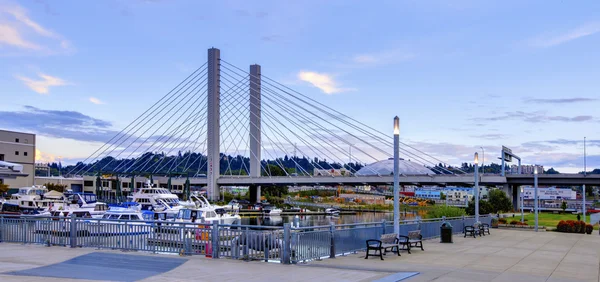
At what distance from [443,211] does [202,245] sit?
24.6 metres

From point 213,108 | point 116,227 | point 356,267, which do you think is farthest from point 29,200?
point 356,267

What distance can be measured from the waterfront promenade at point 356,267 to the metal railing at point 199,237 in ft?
1.53

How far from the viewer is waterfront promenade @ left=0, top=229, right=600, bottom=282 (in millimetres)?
13609

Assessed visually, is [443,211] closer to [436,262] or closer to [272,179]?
[436,262]

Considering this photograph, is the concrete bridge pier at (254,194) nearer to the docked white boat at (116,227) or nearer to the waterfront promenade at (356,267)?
the waterfront promenade at (356,267)

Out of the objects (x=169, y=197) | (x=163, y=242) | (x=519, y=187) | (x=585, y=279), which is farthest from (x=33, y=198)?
(x=519, y=187)

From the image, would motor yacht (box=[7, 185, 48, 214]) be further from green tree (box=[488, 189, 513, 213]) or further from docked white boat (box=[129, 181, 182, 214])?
green tree (box=[488, 189, 513, 213])

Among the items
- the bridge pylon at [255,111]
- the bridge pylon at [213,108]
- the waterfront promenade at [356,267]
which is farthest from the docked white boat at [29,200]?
the waterfront promenade at [356,267]

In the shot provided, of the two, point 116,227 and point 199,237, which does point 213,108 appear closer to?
point 116,227

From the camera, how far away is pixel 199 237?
1761cm

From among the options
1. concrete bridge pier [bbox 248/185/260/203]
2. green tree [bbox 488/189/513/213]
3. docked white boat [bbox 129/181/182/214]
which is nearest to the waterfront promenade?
docked white boat [bbox 129/181/182/214]

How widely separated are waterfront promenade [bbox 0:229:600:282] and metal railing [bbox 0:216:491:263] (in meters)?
0.47

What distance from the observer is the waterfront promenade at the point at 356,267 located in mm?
13609

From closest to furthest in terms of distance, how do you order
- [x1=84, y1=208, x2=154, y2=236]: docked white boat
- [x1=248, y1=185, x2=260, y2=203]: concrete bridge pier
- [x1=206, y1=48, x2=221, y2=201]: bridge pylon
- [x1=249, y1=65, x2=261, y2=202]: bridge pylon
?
[x1=84, y1=208, x2=154, y2=236]: docked white boat < [x1=206, y1=48, x2=221, y2=201]: bridge pylon < [x1=249, y1=65, x2=261, y2=202]: bridge pylon < [x1=248, y1=185, x2=260, y2=203]: concrete bridge pier
